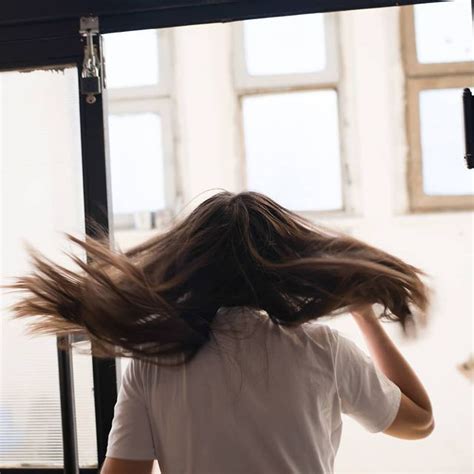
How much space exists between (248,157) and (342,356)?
2.00 m

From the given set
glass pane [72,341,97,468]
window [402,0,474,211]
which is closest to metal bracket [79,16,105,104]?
glass pane [72,341,97,468]

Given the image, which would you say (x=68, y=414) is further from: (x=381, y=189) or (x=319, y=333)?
(x=381, y=189)

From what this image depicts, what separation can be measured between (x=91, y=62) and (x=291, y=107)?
172cm

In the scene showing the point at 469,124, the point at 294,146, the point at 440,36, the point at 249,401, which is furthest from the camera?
the point at 294,146

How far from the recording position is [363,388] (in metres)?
0.88

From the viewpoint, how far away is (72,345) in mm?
1036

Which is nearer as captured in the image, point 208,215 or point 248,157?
point 208,215

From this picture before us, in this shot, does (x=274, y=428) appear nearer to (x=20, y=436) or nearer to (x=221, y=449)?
(x=221, y=449)

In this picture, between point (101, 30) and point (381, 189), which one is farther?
point (381, 189)

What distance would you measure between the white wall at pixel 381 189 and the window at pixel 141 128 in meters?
0.10

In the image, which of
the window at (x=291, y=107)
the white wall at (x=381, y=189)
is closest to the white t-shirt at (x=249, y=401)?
the white wall at (x=381, y=189)

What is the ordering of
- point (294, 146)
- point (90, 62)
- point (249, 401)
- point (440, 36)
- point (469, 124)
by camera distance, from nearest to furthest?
point (249, 401) → point (469, 124) → point (90, 62) → point (440, 36) → point (294, 146)

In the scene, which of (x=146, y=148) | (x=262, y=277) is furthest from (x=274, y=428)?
(x=146, y=148)

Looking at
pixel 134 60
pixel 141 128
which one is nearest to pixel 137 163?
pixel 141 128
